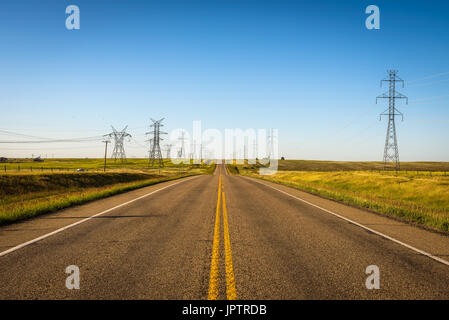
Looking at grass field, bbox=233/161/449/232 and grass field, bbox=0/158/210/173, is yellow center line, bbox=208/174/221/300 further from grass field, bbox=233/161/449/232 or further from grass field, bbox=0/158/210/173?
grass field, bbox=0/158/210/173

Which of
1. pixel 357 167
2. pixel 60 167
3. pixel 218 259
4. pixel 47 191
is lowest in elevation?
pixel 47 191

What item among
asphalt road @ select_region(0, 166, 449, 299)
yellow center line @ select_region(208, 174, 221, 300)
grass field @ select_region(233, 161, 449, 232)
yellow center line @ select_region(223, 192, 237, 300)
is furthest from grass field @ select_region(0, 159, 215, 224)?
grass field @ select_region(233, 161, 449, 232)

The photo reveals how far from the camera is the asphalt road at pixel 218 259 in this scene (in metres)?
3.60

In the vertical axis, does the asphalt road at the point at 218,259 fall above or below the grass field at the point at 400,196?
above

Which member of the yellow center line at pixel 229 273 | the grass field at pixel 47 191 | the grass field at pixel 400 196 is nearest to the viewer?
the yellow center line at pixel 229 273

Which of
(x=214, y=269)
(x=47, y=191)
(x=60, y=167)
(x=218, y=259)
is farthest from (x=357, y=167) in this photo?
(x=214, y=269)

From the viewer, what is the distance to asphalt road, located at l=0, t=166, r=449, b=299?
3.60 metres

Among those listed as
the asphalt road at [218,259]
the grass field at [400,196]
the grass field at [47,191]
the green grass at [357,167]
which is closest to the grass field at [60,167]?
the grass field at [47,191]

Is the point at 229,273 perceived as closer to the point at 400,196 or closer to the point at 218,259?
the point at 218,259

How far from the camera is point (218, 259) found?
4.80 metres

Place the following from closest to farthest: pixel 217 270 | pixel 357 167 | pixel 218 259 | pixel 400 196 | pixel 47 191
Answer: pixel 217 270, pixel 218 259, pixel 400 196, pixel 47 191, pixel 357 167

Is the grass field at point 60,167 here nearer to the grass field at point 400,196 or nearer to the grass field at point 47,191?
the grass field at point 47,191
